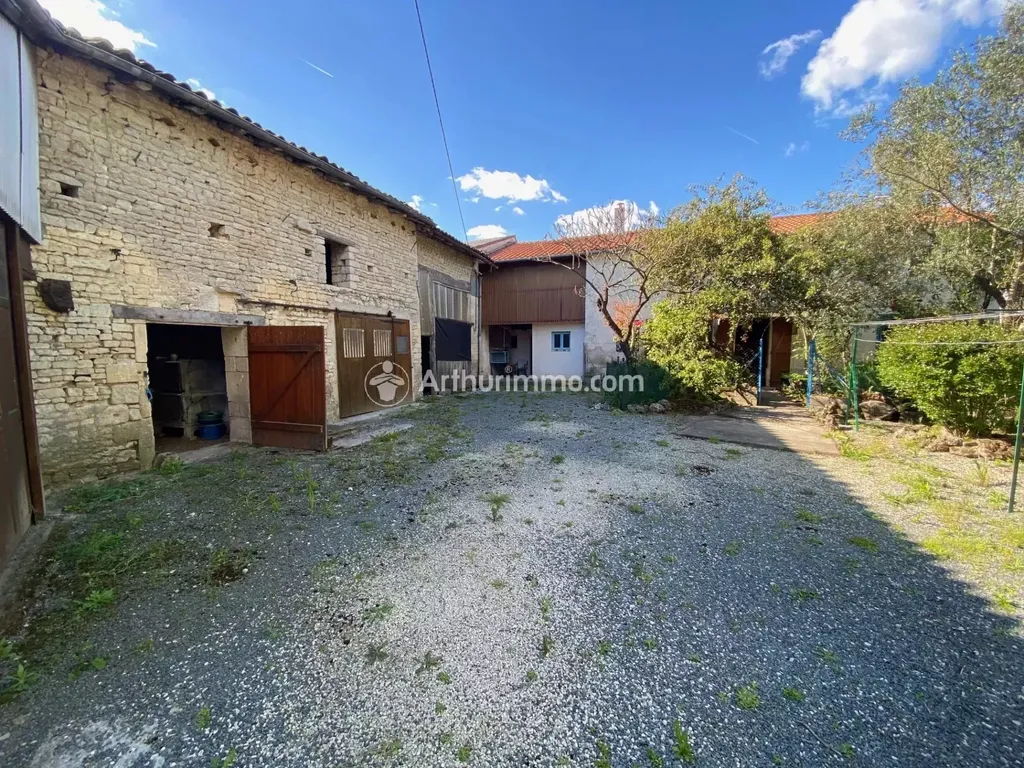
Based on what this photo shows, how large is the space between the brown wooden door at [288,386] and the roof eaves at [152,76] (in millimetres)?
2819

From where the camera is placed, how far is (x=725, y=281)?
9.42 metres

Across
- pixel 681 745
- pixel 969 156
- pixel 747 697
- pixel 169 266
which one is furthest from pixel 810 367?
pixel 169 266

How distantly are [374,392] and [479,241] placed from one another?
1176 centimetres

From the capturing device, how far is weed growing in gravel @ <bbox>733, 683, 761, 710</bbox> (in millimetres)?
1752

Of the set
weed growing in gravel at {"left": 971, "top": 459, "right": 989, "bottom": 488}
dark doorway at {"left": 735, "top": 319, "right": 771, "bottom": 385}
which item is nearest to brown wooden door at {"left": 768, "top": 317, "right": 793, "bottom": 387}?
dark doorway at {"left": 735, "top": 319, "right": 771, "bottom": 385}

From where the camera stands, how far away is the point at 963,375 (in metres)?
5.43

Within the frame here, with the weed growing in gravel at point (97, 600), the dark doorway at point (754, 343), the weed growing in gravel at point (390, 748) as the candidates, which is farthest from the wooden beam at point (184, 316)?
the dark doorway at point (754, 343)

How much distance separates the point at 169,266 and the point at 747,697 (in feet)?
23.0

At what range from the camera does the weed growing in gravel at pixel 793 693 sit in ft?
5.86

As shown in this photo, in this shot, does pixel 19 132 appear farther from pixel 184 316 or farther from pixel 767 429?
pixel 767 429

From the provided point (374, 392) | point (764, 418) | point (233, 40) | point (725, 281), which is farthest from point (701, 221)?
point (233, 40)

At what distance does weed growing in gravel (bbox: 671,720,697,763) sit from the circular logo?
321 inches

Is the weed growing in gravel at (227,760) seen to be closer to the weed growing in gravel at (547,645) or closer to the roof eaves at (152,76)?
the weed growing in gravel at (547,645)

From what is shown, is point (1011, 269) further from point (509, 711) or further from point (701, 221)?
point (509, 711)
